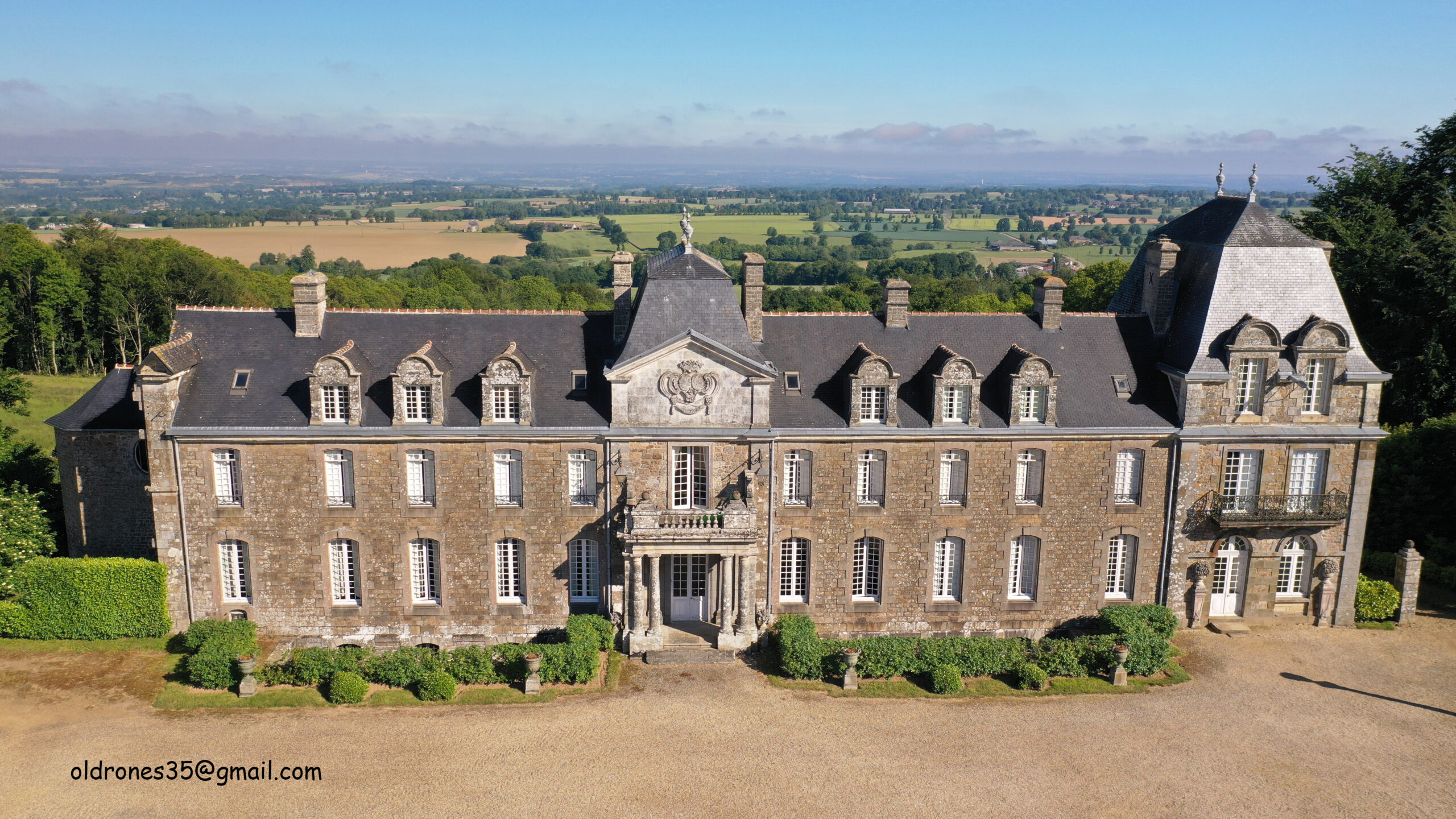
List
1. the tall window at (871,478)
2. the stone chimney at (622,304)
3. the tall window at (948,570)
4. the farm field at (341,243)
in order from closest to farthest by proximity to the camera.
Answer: the tall window at (871,478), the tall window at (948,570), the stone chimney at (622,304), the farm field at (341,243)

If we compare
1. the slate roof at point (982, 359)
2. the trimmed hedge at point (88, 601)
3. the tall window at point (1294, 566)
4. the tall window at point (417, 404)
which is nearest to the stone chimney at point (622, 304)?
the slate roof at point (982, 359)

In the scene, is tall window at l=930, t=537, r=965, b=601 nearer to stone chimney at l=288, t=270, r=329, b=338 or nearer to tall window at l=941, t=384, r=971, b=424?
tall window at l=941, t=384, r=971, b=424

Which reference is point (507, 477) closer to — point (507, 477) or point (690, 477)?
point (507, 477)

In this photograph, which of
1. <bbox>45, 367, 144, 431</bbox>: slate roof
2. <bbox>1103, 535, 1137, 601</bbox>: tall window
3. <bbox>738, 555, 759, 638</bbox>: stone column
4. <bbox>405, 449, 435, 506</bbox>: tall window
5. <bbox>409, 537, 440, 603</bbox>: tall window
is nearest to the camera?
<bbox>405, 449, 435, 506</bbox>: tall window

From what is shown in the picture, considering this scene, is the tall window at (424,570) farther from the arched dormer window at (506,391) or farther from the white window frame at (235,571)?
the white window frame at (235,571)

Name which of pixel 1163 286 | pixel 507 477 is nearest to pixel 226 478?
pixel 507 477

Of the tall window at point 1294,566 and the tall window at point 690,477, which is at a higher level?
the tall window at point 690,477

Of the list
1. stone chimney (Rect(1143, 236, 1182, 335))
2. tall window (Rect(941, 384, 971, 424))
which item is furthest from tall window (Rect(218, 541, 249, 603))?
stone chimney (Rect(1143, 236, 1182, 335))
